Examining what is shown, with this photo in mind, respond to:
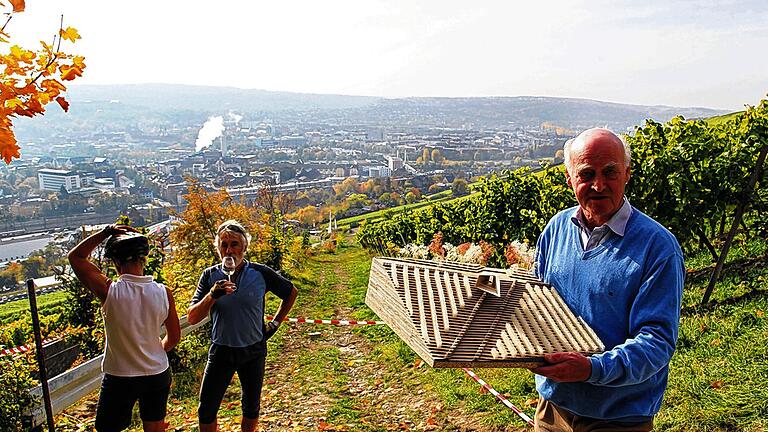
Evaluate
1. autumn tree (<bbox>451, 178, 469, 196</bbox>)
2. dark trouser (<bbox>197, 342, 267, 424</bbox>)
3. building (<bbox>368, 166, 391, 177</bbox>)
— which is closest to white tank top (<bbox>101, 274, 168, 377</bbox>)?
dark trouser (<bbox>197, 342, 267, 424</bbox>)

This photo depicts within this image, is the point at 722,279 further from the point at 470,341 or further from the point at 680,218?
the point at 470,341

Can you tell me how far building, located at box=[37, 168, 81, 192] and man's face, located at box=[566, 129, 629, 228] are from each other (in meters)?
65.1

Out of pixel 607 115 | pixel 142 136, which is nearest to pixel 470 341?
pixel 142 136

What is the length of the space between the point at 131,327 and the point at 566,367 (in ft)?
9.38

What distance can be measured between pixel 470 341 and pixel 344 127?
194 m

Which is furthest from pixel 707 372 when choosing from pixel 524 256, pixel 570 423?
pixel 524 256

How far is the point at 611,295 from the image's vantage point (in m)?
2.33

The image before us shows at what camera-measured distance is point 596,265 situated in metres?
2.41

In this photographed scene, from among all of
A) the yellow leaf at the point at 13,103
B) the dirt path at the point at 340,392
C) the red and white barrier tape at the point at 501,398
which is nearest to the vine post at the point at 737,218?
the red and white barrier tape at the point at 501,398

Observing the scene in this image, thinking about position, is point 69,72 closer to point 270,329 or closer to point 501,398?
point 270,329

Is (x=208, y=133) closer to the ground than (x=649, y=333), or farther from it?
closer to the ground

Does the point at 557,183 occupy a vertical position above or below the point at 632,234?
below

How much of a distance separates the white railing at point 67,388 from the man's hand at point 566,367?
3738 millimetres

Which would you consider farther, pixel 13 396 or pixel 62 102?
pixel 13 396
